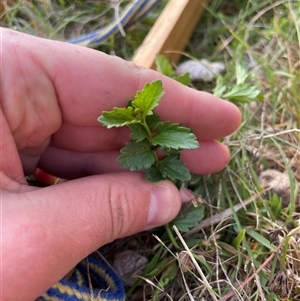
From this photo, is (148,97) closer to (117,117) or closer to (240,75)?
(117,117)

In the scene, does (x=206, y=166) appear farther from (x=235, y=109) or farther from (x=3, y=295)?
(x=3, y=295)

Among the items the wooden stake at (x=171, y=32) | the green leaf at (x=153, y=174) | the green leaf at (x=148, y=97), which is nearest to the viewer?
the green leaf at (x=148, y=97)

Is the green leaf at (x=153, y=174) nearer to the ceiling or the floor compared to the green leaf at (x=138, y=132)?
nearer to the floor

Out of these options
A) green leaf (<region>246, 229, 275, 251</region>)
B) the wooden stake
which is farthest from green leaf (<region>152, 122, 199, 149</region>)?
the wooden stake

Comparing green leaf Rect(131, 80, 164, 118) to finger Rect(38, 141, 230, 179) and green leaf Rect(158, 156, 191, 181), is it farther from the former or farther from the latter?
finger Rect(38, 141, 230, 179)

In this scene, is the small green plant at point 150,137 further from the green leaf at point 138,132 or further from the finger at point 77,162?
the finger at point 77,162

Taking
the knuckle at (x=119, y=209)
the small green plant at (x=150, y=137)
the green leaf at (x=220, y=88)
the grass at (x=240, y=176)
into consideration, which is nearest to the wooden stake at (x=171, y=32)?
the grass at (x=240, y=176)

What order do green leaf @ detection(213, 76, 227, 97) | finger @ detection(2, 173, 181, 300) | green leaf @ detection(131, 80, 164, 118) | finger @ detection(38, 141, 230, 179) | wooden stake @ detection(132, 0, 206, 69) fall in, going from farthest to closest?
1. wooden stake @ detection(132, 0, 206, 69)
2. green leaf @ detection(213, 76, 227, 97)
3. finger @ detection(38, 141, 230, 179)
4. green leaf @ detection(131, 80, 164, 118)
5. finger @ detection(2, 173, 181, 300)
